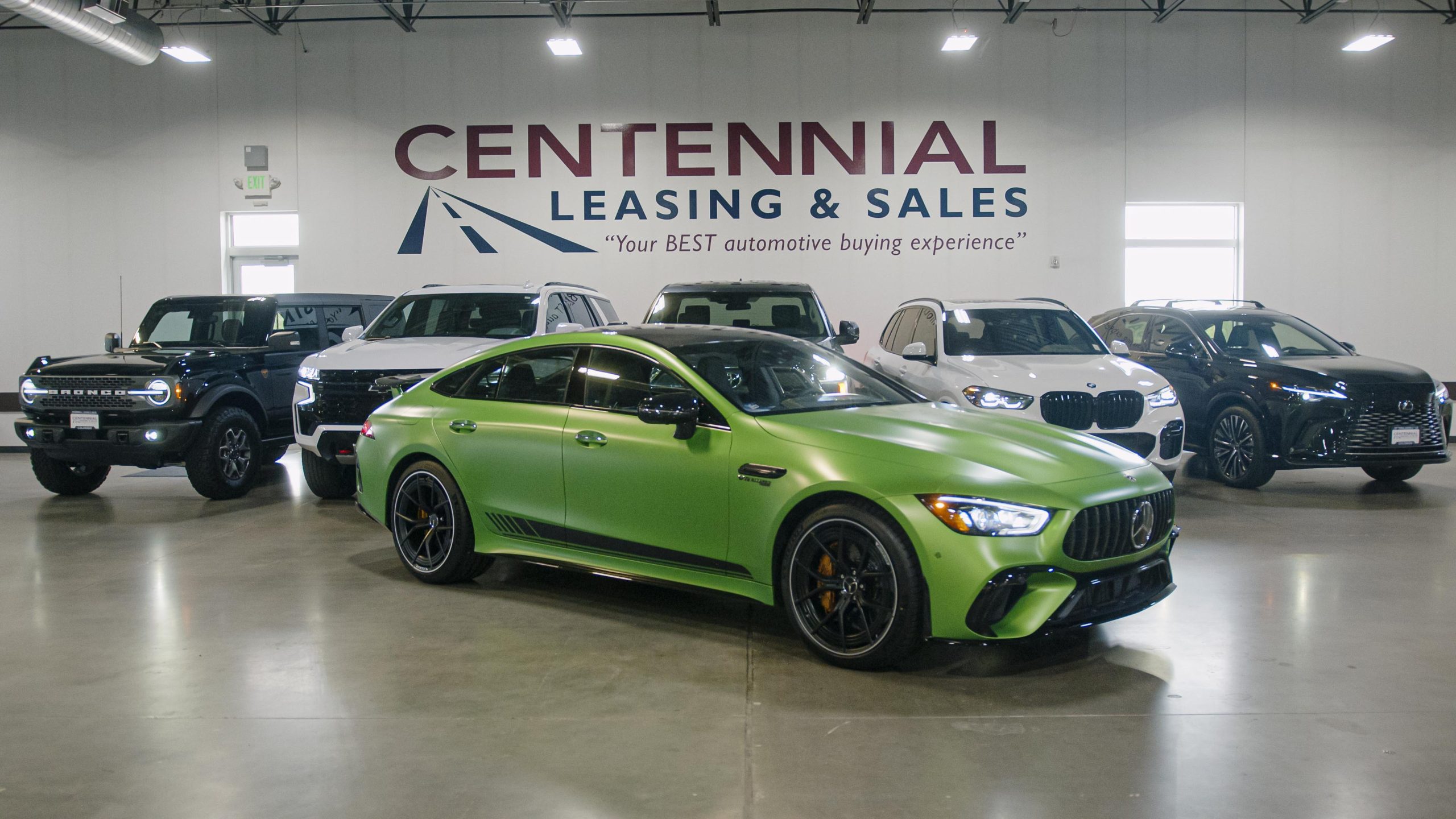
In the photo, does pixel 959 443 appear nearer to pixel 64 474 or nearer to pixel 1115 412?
pixel 1115 412

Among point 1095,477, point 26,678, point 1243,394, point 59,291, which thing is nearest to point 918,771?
point 1095,477

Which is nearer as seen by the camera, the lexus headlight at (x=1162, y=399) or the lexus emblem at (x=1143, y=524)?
the lexus emblem at (x=1143, y=524)

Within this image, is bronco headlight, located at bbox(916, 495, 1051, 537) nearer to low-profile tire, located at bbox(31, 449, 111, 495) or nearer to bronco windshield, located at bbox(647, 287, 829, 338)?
bronco windshield, located at bbox(647, 287, 829, 338)

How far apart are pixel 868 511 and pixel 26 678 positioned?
3478 mm

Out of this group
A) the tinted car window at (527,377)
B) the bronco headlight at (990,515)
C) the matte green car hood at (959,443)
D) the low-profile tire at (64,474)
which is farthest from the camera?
the low-profile tire at (64,474)

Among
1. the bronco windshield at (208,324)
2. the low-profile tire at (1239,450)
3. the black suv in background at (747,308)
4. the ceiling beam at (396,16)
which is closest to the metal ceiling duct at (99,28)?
the ceiling beam at (396,16)

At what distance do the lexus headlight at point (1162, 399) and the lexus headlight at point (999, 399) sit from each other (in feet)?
2.93

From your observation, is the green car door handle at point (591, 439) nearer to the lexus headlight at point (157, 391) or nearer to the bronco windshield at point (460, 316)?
the bronco windshield at point (460, 316)

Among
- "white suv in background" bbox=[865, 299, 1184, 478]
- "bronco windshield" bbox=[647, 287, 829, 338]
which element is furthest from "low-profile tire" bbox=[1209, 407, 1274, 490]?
"bronco windshield" bbox=[647, 287, 829, 338]

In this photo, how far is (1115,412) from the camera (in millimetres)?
7762

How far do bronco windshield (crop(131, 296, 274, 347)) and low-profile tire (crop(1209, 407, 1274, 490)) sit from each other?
8.72 meters

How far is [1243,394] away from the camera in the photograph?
8977 mm

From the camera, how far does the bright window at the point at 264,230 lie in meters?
15.5

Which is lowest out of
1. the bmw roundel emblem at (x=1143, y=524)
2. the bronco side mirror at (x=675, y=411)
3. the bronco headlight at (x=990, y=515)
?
the bmw roundel emblem at (x=1143, y=524)
